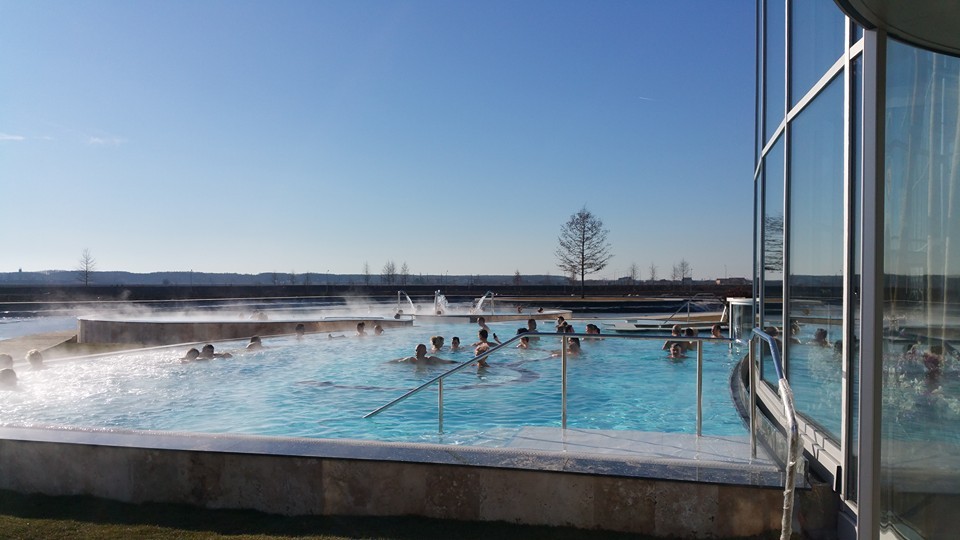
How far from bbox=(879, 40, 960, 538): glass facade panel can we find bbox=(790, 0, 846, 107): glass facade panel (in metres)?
1.28

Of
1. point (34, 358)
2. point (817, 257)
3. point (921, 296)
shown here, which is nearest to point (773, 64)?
point (817, 257)

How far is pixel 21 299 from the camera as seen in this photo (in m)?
Answer: 38.5

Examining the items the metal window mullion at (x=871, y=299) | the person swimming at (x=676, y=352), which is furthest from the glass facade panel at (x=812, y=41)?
the person swimming at (x=676, y=352)

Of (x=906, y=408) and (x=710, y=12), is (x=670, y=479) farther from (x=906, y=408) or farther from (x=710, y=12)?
(x=710, y=12)

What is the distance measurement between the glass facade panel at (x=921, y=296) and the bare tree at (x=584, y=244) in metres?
43.7

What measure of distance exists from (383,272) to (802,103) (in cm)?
8898

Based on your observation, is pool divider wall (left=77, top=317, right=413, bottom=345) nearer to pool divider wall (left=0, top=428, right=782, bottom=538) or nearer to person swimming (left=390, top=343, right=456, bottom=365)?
person swimming (left=390, top=343, right=456, bottom=365)

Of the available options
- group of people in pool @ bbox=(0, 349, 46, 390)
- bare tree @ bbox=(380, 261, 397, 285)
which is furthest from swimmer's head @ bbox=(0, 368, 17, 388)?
bare tree @ bbox=(380, 261, 397, 285)

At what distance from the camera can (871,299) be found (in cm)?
292

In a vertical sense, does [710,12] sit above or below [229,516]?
above

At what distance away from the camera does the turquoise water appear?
6926 mm

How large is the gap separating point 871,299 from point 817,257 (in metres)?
1.73

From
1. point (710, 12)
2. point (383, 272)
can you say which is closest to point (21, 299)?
point (710, 12)

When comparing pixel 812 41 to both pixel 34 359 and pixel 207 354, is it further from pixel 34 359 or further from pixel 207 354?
pixel 34 359
